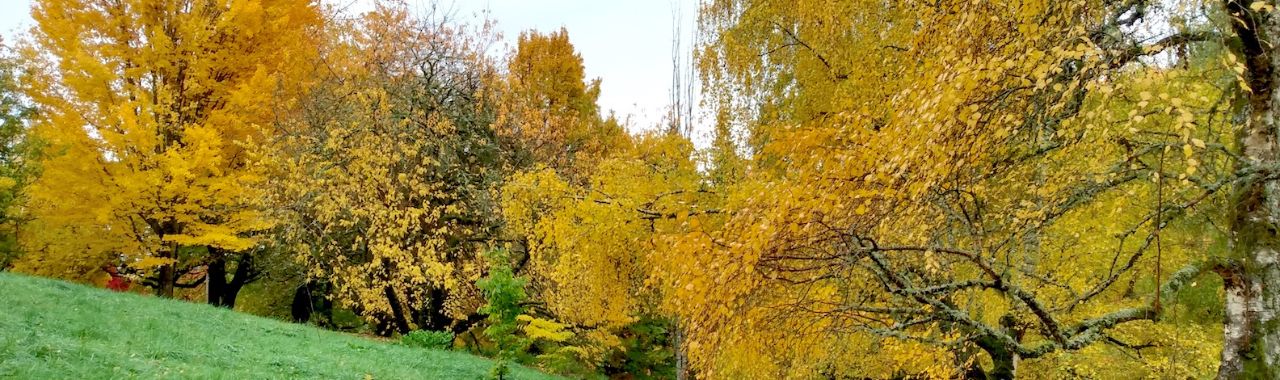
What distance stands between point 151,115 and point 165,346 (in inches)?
257

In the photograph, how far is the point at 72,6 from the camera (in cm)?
1198

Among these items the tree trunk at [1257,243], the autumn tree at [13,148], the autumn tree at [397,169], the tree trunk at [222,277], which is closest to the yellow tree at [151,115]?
the autumn tree at [397,169]

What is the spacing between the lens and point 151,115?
11609 millimetres

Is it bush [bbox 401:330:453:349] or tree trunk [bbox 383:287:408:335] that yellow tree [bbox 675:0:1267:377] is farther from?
tree trunk [bbox 383:287:408:335]

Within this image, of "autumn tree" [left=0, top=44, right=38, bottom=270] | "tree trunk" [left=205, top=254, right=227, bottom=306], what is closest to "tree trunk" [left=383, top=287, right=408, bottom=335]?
"tree trunk" [left=205, top=254, right=227, bottom=306]

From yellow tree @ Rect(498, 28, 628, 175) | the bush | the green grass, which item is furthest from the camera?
yellow tree @ Rect(498, 28, 628, 175)

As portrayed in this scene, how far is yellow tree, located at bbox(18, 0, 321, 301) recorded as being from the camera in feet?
37.5

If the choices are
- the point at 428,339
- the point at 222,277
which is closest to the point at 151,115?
the point at 428,339

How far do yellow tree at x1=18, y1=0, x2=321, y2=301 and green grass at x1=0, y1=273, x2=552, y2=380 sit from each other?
1.85 metres

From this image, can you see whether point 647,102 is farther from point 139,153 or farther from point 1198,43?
point 1198,43

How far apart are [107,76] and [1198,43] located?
14.9m

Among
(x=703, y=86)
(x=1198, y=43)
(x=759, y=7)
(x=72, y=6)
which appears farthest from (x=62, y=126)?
(x=1198, y=43)

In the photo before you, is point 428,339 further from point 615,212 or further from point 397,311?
point 615,212

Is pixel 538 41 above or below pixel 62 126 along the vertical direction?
above
